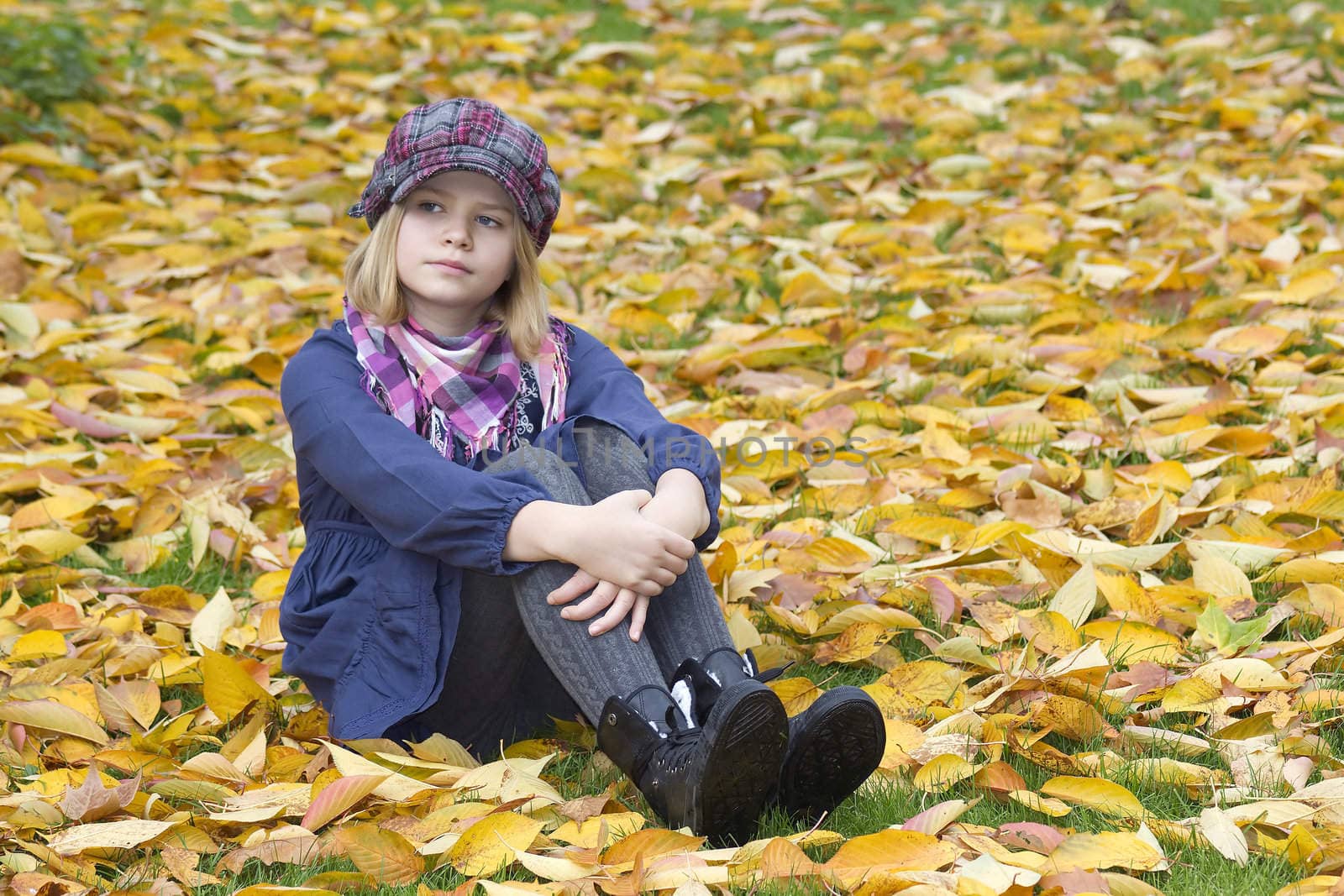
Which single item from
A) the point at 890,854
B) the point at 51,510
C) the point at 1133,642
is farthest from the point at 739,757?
the point at 51,510

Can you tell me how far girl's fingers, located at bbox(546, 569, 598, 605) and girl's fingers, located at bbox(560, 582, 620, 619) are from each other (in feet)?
0.04

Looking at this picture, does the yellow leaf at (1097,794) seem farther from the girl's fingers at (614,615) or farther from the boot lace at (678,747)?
the girl's fingers at (614,615)

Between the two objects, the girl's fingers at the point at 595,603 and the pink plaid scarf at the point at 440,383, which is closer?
the girl's fingers at the point at 595,603

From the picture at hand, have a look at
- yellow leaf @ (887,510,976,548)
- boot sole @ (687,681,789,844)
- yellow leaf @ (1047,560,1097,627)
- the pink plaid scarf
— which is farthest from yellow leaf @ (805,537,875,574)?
A: boot sole @ (687,681,789,844)

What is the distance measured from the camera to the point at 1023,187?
15.7 ft

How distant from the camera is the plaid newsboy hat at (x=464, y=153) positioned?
Answer: 6.91 ft

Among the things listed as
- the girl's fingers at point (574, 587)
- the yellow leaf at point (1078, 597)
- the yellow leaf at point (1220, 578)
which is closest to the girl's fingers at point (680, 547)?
the girl's fingers at point (574, 587)

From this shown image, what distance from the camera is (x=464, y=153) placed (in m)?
2.11

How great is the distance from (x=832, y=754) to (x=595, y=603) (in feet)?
1.21

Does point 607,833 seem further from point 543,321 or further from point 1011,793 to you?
point 543,321

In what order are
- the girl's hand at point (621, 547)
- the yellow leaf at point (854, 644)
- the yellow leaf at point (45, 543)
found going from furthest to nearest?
1. the yellow leaf at point (45, 543)
2. the yellow leaf at point (854, 644)
3. the girl's hand at point (621, 547)

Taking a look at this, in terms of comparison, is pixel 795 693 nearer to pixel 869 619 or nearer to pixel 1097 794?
pixel 869 619

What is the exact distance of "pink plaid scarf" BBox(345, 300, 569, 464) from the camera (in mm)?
2150

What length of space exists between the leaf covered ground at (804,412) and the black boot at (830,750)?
0.16ft
